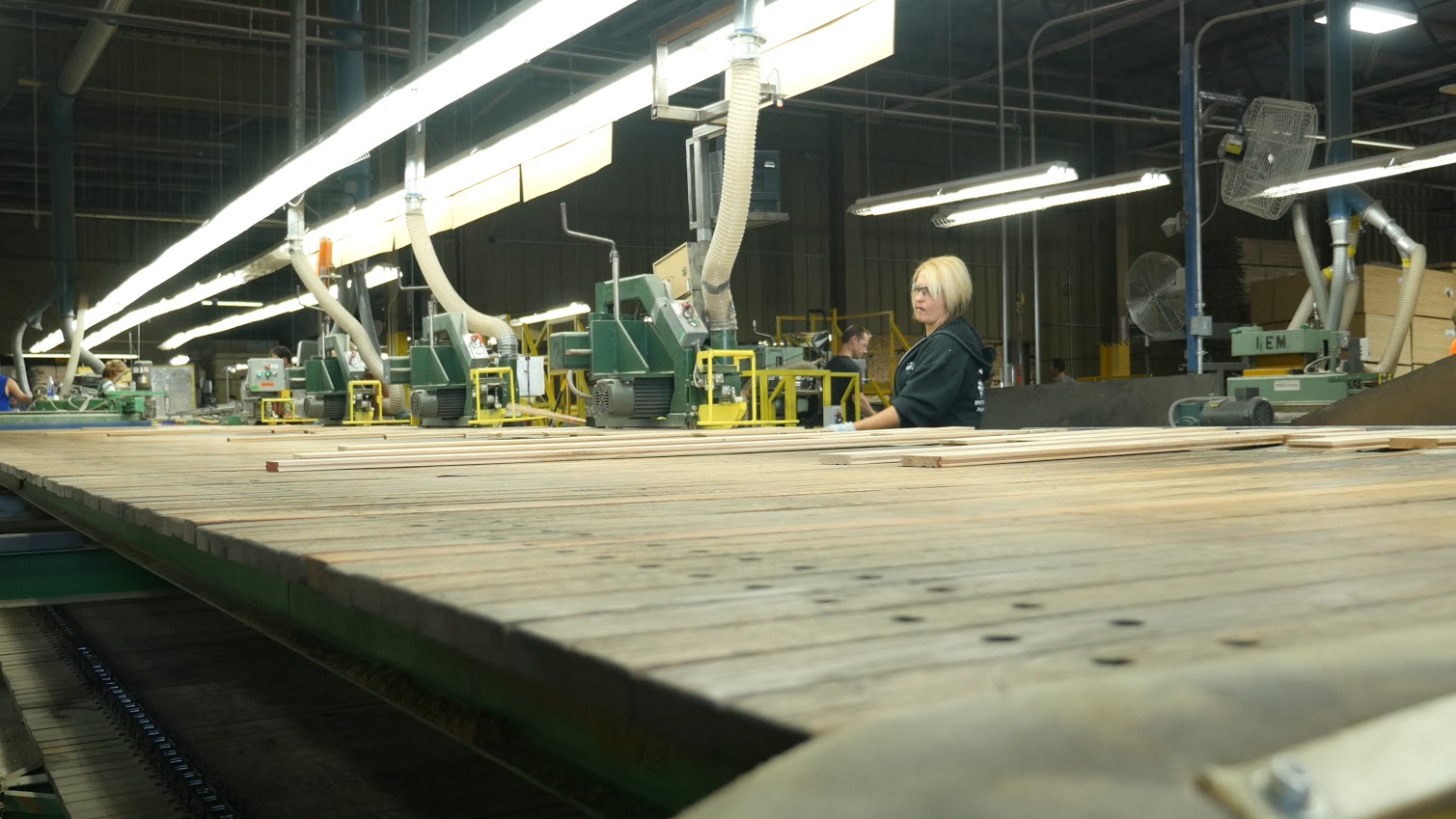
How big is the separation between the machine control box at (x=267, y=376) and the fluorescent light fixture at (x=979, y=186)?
18.6 ft

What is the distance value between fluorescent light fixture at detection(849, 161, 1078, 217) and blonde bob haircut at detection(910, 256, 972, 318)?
451 cm

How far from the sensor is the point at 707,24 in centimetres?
517

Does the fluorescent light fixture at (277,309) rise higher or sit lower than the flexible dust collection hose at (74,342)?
higher

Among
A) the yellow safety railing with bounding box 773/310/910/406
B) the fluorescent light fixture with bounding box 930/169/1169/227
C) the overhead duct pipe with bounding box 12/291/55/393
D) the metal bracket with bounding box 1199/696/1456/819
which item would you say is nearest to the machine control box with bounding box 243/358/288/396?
the overhead duct pipe with bounding box 12/291/55/393

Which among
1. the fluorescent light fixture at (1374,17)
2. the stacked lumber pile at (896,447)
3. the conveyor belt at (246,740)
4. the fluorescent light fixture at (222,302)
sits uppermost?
the fluorescent light fixture at (1374,17)

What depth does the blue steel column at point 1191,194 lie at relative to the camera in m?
8.34

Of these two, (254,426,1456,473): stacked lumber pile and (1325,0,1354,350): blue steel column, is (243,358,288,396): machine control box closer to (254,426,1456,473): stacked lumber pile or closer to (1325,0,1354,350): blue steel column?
(254,426,1456,473): stacked lumber pile

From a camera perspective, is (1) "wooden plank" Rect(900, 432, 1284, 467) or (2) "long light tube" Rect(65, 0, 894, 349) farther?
(2) "long light tube" Rect(65, 0, 894, 349)

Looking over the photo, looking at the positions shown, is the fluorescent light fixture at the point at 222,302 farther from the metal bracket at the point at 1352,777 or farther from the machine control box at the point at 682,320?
the metal bracket at the point at 1352,777

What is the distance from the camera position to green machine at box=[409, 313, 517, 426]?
7824 mm

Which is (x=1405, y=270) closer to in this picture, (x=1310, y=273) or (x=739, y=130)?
(x=1310, y=273)

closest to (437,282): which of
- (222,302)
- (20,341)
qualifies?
(20,341)

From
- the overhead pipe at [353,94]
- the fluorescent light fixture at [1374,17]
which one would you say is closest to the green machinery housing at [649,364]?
the overhead pipe at [353,94]

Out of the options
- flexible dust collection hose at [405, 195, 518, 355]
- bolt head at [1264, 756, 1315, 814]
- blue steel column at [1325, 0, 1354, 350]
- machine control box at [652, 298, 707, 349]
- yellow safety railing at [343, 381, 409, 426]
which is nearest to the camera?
bolt head at [1264, 756, 1315, 814]
